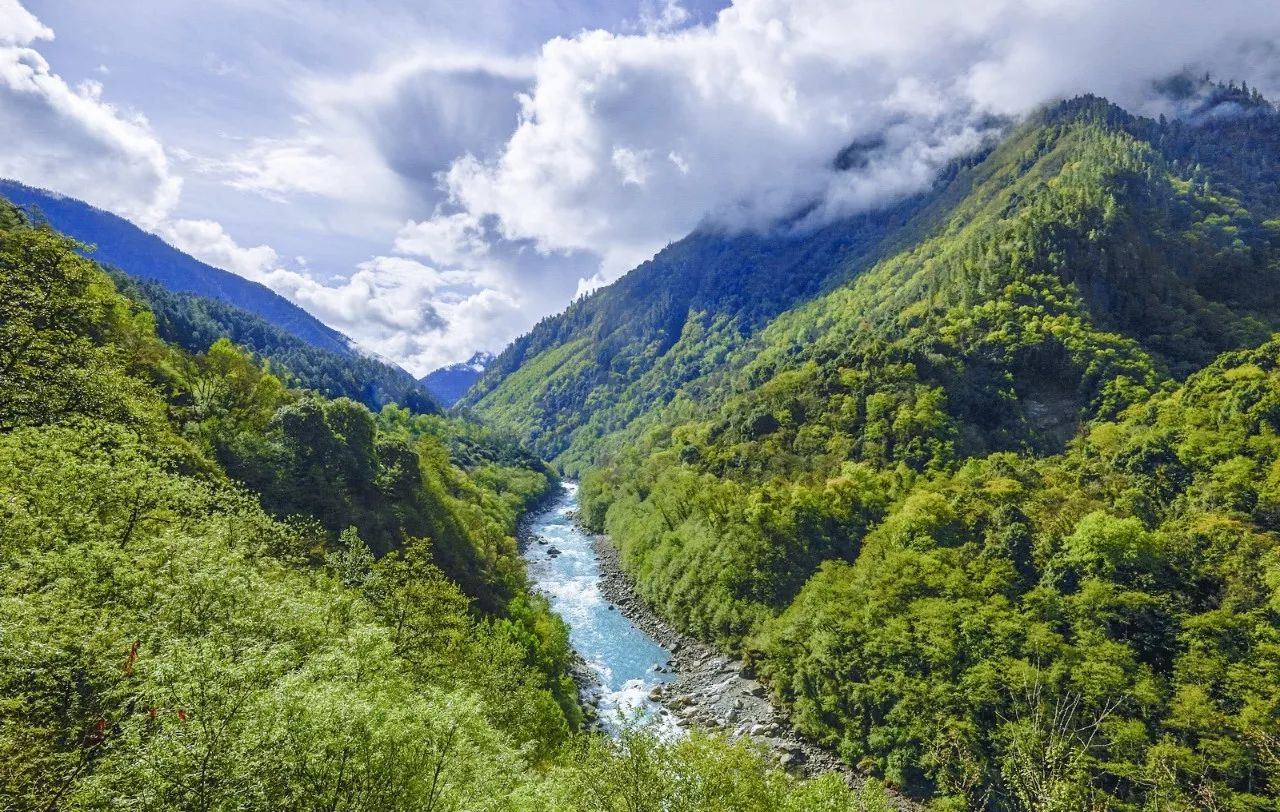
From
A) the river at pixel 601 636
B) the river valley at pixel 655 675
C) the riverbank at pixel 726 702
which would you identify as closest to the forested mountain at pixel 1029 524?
the riverbank at pixel 726 702

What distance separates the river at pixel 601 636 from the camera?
6912 cm

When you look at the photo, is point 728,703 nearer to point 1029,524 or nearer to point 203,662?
point 1029,524

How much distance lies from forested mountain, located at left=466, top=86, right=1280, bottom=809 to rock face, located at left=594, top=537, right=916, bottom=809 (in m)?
2.29

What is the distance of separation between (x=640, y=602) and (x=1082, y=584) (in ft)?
208

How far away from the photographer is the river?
69125 mm

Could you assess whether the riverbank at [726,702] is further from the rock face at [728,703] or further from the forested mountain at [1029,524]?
the forested mountain at [1029,524]

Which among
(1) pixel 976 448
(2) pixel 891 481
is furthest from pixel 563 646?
(1) pixel 976 448

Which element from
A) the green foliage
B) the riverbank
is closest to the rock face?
the riverbank

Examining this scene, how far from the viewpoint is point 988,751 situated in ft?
172

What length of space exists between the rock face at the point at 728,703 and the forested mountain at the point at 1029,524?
7.52ft

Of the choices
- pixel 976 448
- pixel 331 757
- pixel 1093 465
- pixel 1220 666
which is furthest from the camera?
pixel 976 448

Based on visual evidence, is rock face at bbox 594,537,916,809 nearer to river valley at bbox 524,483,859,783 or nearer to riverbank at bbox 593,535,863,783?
riverbank at bbox 593,535,863,783

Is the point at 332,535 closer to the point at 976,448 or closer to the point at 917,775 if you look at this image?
the point at 917,775

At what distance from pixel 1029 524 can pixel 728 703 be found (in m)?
39.4
